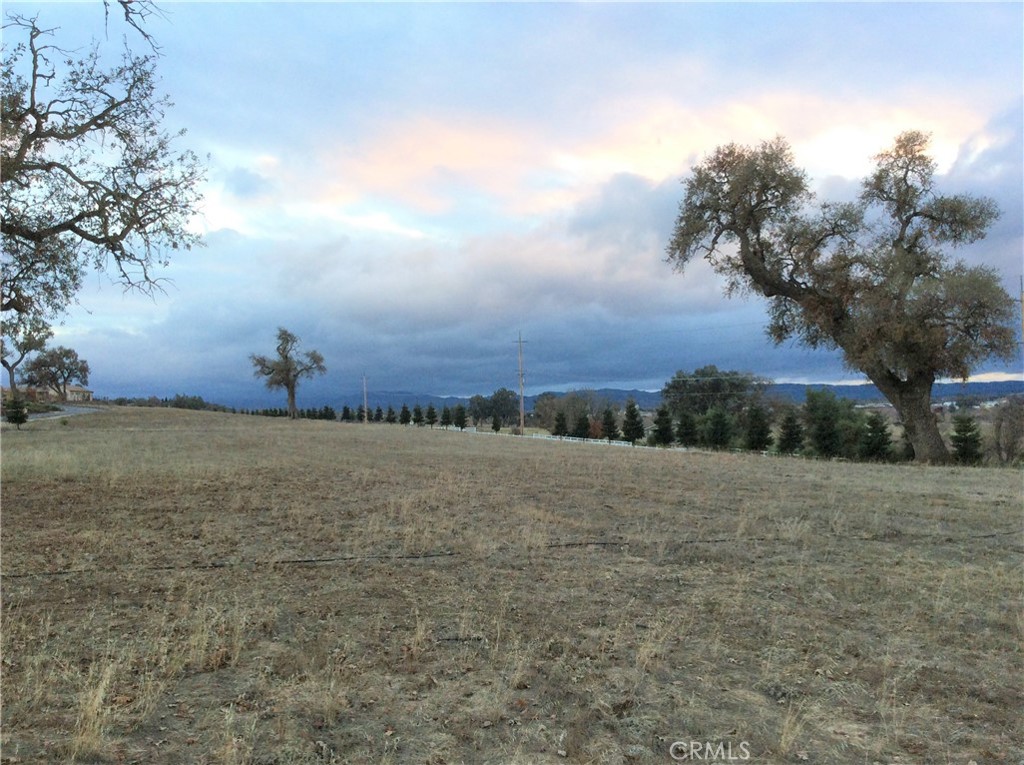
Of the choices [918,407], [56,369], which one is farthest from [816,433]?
[56,369]

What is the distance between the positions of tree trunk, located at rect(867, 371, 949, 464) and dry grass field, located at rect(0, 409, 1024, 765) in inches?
771

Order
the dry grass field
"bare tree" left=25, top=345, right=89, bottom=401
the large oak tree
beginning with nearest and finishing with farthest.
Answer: the dry grass field < the large oak tree < "bare tree" left=25, top=345, right=89, bottom=401

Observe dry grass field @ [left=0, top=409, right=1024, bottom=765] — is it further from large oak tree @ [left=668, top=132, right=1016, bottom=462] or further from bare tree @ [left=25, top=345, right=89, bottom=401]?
bare tree @ [left=25, top=345, right=89, bottom=401]

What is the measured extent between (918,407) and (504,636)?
28270mm

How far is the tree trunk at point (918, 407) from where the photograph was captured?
87.2 ft

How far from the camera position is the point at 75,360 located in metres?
88.0

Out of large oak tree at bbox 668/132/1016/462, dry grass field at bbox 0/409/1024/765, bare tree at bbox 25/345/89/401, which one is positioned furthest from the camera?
bare tree at bbox 25/345/89/401

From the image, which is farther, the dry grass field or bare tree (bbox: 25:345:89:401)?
bare tree (bbox: 25:345:89:401)

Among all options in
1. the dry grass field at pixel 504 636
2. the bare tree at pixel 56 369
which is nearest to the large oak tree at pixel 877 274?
the dry grass field at pixel 504 636

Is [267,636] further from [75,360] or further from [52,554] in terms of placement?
[75,360]

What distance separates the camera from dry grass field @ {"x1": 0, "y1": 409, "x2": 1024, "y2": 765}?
3227mm

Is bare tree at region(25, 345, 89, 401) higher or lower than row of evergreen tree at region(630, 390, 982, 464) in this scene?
higher

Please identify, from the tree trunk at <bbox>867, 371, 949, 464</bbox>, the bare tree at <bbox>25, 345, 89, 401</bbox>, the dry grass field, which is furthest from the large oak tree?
the bare tree at <bbox>25, 345, 89, 401</bbox>

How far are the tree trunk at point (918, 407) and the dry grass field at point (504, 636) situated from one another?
1958 cm
